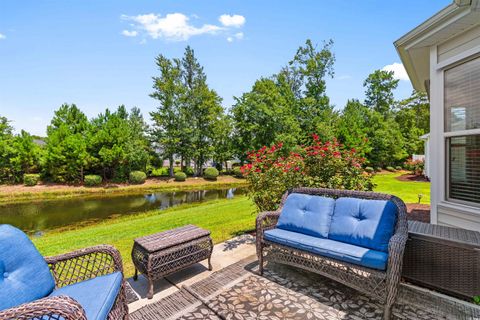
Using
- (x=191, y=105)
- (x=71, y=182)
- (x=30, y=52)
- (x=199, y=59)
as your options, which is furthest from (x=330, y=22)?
(x=71, y=182)

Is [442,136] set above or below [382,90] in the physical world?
below

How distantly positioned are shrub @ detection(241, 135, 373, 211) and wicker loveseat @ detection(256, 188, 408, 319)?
0.76 m

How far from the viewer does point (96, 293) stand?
179 cm

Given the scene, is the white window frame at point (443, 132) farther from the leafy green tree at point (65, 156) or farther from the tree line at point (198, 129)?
the leafy green tree at point (65, 156)

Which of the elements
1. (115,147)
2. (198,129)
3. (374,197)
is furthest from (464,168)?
(198,129)

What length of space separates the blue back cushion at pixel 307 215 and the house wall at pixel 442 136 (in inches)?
64.4

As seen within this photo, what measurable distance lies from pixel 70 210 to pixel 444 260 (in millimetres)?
13904

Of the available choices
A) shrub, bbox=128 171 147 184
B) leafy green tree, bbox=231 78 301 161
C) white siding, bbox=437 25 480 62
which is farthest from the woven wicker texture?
shrub, bbox=128 171 147 184

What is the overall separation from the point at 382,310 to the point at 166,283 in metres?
2.50

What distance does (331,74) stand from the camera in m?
23.9

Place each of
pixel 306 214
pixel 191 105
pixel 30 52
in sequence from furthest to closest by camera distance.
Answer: pixel 191 105, pixel 30 52, pixel 306 214

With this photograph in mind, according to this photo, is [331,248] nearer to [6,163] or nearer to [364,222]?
[364,222]

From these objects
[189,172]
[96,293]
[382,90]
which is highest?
[382,90]

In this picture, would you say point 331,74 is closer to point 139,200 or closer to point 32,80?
point 139,200
